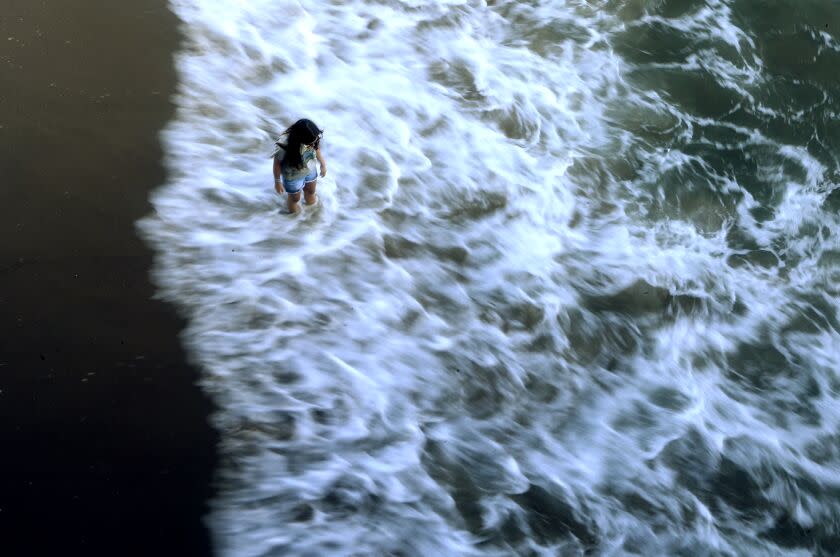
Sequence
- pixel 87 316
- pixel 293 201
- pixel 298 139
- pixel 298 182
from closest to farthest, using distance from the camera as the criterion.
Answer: pixel 87 316
pixel 298 139
pixel 298 182
pixel 293 201

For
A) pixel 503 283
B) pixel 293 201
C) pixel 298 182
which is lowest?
pixel 503 283

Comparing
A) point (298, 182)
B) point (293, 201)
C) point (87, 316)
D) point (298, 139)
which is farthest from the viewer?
point (293, 201)

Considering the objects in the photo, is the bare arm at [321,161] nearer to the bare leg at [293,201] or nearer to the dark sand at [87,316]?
the bare leg at [293,201]

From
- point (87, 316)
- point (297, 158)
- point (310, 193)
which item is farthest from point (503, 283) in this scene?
point (87, 316)

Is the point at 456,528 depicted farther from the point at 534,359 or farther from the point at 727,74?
the point at 727,74

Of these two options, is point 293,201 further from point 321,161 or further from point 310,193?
point 321,161

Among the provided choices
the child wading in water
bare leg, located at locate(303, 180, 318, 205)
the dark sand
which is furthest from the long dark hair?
the dark sand

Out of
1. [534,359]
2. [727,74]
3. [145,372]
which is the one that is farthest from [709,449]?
[727,74]
